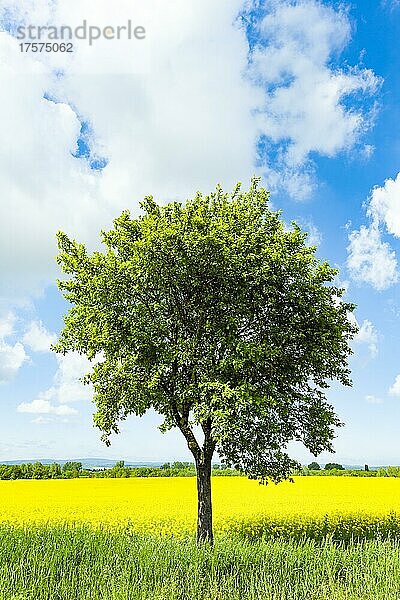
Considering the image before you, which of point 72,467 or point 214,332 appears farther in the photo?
point 72,467

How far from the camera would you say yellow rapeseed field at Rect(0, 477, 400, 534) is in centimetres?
2539

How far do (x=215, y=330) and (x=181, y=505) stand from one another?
49.2 feet

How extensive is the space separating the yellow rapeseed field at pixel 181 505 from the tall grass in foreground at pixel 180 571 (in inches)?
159

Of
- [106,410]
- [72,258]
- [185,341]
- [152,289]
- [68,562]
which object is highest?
[72,258]

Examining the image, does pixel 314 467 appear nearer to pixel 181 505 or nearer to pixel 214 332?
pixel 181 505

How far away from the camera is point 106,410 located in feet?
65.7

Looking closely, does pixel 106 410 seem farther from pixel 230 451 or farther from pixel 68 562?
pixel 68 562

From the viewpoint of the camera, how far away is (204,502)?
19.8 m

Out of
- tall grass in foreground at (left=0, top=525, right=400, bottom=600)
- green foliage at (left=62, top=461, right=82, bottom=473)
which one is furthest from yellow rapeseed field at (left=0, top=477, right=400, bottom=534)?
green foliage at (left=62, top=461, right=82, bottom=473)

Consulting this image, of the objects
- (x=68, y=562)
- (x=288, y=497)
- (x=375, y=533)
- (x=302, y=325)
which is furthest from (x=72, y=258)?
(x=288, y=497)

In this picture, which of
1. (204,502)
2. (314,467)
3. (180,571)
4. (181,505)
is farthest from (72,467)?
(180,571)

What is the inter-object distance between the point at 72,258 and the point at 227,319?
6.26m

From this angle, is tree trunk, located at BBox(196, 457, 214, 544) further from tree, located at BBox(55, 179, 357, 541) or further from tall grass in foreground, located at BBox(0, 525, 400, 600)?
tall grass in foreground, located at BBox(0, 525, 400, 600)

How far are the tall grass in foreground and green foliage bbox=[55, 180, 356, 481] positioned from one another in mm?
3776
